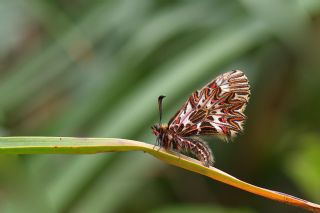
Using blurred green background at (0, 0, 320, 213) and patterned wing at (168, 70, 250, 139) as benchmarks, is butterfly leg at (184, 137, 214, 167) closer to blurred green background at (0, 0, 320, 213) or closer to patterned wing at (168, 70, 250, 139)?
patterned wing at (168, 70, 250, 139)

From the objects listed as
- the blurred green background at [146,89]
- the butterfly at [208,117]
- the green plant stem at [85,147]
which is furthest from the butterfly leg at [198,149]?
the blurred green background at [146,89]

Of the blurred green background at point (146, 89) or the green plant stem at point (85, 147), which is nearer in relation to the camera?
the green plant stem at point (85, 147)

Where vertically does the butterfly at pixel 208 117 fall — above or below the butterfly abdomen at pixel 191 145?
above

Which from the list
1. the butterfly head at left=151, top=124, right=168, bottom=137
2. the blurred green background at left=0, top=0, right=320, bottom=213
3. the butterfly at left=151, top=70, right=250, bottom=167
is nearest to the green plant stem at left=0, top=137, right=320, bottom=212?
the butterfly at left=151, top=70, right=250, bottom=167

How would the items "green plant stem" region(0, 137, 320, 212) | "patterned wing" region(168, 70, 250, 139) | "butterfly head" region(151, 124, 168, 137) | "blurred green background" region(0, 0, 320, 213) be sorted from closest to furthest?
"green plant stem" region(0, 137, 320, 212) < "patterned wing" region(168, 70, 250, 139) < "butterfly head" region(151, 124, 168, 137) < "blurred green background" region(0, 0, 320, 213)

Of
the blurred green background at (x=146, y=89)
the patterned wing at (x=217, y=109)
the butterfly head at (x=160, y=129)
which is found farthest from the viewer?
the blurred green background at (x=146, y=89)

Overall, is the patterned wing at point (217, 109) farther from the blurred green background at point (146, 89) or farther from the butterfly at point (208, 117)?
the blurred green background at point (146, 89)
